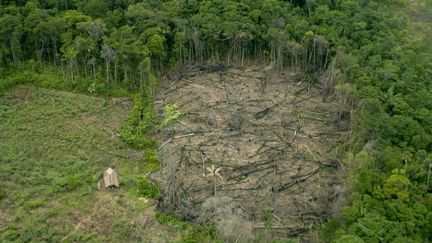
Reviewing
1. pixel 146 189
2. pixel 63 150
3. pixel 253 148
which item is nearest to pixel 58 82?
pixel 63 150

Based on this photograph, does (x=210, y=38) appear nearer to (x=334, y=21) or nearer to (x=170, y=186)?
(x=334, y=21)

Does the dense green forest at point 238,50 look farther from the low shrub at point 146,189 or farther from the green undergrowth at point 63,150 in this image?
the low shrub at point 146,189

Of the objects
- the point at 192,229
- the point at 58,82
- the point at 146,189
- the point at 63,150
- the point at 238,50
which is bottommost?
the point at 192,229

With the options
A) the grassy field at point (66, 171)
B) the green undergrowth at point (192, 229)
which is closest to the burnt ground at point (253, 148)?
the green undergrowth at point (192, 229)

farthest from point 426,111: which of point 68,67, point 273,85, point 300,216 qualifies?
point 68,67

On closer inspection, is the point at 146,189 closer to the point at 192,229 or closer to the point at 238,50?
the point at 192,229

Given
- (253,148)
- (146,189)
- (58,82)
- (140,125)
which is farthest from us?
(58,82)
